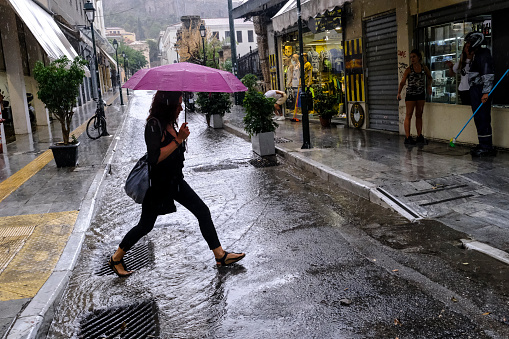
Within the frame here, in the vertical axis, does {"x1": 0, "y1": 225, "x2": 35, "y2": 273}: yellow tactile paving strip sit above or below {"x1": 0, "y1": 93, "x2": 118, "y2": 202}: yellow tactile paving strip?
below

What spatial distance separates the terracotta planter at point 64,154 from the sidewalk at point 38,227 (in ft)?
0.67

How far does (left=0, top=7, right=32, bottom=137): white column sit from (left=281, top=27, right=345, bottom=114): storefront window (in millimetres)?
9535

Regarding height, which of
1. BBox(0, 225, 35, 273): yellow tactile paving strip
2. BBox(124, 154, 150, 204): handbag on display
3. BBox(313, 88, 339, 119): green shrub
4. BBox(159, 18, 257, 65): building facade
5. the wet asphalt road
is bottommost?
the wet asphalt road

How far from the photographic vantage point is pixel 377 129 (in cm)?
1302

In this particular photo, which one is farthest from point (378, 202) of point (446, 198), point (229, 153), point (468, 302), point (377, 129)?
point (377, 129)

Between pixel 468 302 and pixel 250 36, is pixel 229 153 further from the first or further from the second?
pixel 250 36

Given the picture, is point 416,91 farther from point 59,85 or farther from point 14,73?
point 14,73

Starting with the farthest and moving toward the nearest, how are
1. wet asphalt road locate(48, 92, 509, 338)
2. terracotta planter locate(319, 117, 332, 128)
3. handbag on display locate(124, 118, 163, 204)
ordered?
1. terracotta planter locate(319, 117, 332, 128)
2. handbag on display locate(124, 118, 163, 204)
3. wet asphalt road locate(48, 92, 509, 338)

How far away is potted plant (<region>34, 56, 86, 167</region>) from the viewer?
9.92 metres

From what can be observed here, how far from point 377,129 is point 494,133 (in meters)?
4.19

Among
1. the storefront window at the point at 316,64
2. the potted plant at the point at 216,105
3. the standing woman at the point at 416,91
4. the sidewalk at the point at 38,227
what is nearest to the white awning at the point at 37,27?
the sidewalk at the point at 38,227

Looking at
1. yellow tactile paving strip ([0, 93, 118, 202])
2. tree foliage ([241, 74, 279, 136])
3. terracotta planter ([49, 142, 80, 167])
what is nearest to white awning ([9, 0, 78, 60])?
yellow tactile paving strip ([0, 93, 118, 202])

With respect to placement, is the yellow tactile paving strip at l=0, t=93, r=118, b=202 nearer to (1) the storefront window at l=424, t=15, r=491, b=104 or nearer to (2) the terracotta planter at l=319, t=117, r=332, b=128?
(2) the terracotta planter at l=319, t=117, r=332, b=128

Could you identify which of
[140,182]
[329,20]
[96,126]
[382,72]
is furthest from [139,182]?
[96,126]
